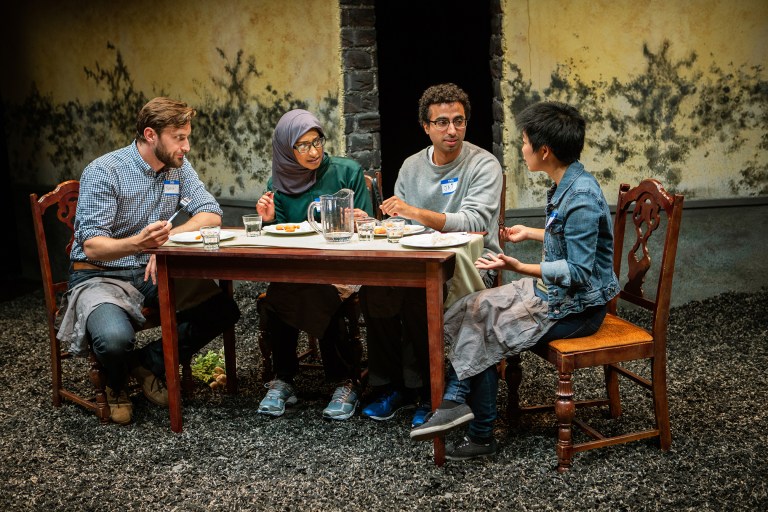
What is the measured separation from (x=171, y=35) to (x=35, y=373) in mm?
2538

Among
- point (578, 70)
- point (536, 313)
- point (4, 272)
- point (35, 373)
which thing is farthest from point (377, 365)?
point (4, 272)

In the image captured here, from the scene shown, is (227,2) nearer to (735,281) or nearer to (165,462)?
(165,462)

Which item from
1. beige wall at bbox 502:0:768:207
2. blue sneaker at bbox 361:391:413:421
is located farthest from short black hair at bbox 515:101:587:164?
beige wall at bbox 502:0:768:207

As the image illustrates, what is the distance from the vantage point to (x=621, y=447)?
312 cm

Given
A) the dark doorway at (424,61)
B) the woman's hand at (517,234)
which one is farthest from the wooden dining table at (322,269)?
the dark doorway at (424,61)

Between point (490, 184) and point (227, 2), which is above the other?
point (227, 2)

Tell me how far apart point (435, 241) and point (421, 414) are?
788 mm

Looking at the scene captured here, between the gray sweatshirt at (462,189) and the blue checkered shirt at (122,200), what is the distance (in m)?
1.00

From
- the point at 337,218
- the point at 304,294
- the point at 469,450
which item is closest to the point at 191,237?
the point at 304,294

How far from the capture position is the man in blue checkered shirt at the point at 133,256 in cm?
338

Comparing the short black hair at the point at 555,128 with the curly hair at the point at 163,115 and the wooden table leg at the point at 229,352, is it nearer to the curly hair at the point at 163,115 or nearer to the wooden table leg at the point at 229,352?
the curly hair at the point at 163,115

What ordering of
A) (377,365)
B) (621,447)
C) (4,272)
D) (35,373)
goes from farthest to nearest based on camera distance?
(4,272) < (35,373) < (377,365) < (621,447)

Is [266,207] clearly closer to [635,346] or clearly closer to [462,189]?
[462,189]

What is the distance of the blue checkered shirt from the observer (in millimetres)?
3457
